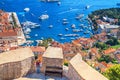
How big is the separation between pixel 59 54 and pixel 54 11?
3394cm

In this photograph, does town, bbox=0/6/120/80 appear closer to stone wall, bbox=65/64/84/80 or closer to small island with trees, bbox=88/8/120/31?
stone wall, bbox=65/64/84/80

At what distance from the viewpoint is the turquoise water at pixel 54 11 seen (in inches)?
1193

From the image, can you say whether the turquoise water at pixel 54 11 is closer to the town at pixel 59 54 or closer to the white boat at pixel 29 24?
the white boat at pixel 29 24

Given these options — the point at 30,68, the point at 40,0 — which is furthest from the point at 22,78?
the point at 40,0

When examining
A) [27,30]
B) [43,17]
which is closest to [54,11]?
[43,17]

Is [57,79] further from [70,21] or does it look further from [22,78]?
[70,21]

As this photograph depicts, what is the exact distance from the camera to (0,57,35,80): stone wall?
3.97m

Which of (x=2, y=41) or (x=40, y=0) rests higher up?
(x=40, y=0)

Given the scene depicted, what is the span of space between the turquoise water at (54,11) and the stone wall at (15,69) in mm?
23826

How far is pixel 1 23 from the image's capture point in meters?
29.5

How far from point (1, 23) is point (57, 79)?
25734 millimetres

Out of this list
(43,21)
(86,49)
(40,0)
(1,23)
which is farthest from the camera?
(40,0)

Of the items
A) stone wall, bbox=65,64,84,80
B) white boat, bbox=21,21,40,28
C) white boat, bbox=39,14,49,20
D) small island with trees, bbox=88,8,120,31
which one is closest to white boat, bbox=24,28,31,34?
white boat, bbox=21,21,40,28

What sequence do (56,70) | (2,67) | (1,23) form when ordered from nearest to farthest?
(2,67)
(56,70)
(1,23)
